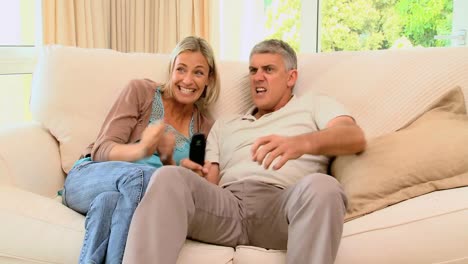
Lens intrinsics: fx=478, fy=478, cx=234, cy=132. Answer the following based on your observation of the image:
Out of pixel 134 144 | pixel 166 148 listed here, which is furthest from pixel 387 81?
pixel 134 144

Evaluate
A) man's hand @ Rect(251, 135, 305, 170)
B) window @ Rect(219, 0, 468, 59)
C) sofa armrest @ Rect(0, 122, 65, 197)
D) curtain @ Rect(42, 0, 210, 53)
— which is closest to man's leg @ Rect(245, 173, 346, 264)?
man's hand @ Rect(251, 135, 305, 170)

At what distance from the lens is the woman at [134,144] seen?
1327mm

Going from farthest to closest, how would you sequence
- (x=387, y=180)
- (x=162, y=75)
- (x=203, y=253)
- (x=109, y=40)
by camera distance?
(x=109, y=40), (x=162, y=75), (x=387, y=180), (x=203, y=253)

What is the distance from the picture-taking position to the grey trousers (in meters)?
1.20

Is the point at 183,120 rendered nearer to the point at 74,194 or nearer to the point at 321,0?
the point at 74,194

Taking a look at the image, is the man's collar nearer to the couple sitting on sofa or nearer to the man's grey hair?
the couple sitting on sofa

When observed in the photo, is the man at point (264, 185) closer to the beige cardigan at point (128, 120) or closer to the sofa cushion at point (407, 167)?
the sofa cushion at point (407, 167)

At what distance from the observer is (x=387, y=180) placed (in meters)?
1.45

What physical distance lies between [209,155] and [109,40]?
1.62m

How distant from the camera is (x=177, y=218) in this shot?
125 centimetres

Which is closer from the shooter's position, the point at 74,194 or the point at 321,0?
the point at 74,194

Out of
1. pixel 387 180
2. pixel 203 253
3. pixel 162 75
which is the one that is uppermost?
pixel 162 75

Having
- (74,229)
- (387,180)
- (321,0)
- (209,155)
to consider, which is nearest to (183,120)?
(209,155)

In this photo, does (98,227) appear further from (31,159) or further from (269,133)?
(269,133)
